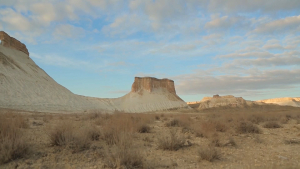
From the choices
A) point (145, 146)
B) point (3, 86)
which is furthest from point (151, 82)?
point (145, 146)

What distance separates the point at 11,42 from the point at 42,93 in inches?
815

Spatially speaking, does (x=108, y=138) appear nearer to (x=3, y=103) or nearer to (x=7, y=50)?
(x=3, y=103)

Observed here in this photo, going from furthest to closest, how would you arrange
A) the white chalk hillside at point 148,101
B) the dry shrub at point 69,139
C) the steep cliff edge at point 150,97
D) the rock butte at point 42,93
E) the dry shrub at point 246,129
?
the steep cliff edge at point 150,97
the white chalk hillside at point 148,101
the rock butte at point 42,93
the dry shrub at point 246,129
the dry shrub at point 69,139

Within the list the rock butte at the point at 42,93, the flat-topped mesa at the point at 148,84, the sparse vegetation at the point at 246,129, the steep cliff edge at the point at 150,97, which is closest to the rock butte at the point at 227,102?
the steep cliff edge at the point at 150,97

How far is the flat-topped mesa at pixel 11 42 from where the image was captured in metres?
51.7

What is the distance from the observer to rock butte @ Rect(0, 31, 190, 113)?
124 feet

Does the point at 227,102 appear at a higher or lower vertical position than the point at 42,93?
lower

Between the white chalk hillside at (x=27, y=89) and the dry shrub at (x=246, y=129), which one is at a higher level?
the white chalk hillside at (x=27, y=89)

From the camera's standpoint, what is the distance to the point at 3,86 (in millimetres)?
36750

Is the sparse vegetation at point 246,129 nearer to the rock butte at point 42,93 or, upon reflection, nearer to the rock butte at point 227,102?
the rock butte at point 42,93

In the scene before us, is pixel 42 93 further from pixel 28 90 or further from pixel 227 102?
pixel 227 102

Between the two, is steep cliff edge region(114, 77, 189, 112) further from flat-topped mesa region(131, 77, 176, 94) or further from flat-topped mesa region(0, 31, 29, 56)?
flat-topped mesa region(0, 31, 29, 56)

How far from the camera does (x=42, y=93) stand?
146 feet

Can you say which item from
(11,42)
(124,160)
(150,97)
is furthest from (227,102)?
(124,160)
